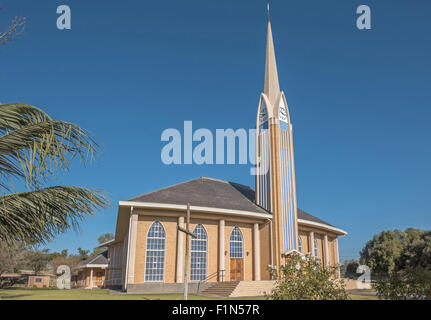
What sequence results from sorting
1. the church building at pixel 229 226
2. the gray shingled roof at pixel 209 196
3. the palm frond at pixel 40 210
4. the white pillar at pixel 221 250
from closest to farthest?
the palm frond at pixel 40 210 < the church building at pixel 229 226 < the gray shingled roof at pixel 209 196 < the white pillar at pixel 221 250

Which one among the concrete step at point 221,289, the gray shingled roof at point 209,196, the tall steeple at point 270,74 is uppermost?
the tall steeple at point 270,74

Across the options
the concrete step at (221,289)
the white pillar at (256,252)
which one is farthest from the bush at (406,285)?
the white pillar at (256,252)

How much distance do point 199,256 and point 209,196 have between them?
15.9ft

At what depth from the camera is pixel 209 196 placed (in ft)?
83.6

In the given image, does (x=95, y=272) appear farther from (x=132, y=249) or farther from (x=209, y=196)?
(x=209, y=196)

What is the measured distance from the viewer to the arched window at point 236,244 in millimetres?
24375

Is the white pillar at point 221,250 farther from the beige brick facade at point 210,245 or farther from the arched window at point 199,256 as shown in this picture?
the arched window at point 199,256

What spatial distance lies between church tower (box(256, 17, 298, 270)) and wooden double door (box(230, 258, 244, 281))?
8.16 ft

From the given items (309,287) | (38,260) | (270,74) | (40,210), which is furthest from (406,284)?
(38,260)

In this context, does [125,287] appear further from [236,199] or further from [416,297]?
[416,297]

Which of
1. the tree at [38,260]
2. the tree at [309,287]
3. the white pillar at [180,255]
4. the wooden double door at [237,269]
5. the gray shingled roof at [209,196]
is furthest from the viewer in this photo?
the tree at [38,260]

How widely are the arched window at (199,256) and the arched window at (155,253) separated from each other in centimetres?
232
